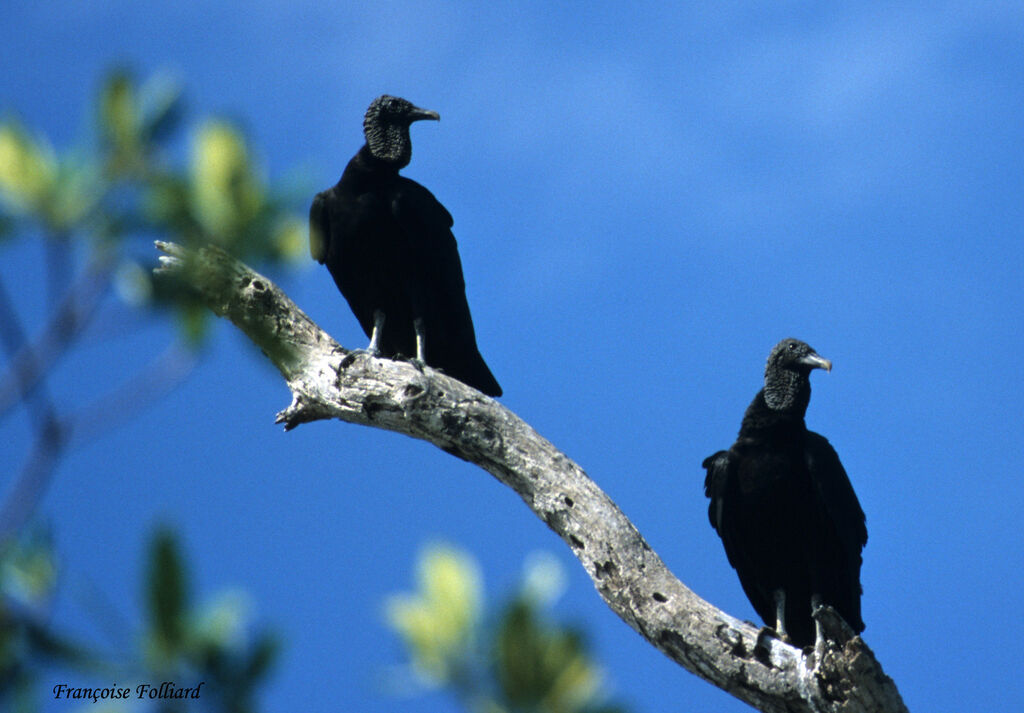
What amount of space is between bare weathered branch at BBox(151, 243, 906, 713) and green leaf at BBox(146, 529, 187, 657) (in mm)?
2364

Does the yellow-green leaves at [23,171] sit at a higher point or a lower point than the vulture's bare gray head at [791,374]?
lower

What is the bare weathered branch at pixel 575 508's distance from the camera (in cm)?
354

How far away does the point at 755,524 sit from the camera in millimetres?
4504

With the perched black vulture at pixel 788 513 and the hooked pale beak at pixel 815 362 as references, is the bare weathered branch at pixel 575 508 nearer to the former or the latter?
the perched black vulture at pixel 788 513

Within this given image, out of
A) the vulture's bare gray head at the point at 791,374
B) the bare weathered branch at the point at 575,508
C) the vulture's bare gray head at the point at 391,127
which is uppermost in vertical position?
the vulture's bare gray head at the point at 391,127

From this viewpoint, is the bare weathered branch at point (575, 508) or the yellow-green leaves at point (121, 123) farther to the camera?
the bare weathered branch at point (575, 508)

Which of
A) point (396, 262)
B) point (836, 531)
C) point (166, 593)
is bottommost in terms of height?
point (166, 593)

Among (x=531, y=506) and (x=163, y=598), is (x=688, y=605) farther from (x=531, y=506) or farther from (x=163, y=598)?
(x=163, y=598)

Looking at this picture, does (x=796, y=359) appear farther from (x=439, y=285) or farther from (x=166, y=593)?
(x=166, y=593)

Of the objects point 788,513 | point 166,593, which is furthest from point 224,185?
point 788,513

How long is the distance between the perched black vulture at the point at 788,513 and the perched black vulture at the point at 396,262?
1.21 metres

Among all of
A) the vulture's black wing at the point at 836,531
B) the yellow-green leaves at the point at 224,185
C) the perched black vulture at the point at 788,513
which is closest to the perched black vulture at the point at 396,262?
the perched black vulture at the point at 788,513

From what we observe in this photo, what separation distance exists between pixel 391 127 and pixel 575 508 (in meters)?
2.28

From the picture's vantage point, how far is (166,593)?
3.01 feet
